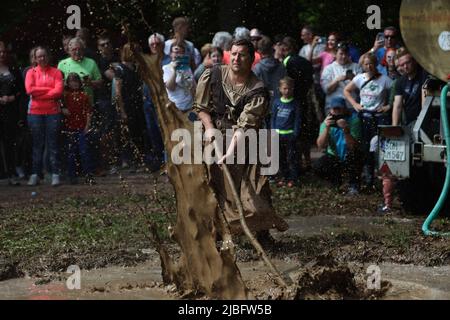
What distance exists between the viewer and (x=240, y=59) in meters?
10.1

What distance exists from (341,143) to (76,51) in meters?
4.18

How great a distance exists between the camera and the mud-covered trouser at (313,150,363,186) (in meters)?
14.2

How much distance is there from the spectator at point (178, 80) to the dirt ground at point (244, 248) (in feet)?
5.16

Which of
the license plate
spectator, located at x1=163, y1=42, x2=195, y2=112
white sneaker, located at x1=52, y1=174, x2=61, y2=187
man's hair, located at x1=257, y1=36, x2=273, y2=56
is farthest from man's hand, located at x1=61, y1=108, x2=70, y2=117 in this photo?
the license plate

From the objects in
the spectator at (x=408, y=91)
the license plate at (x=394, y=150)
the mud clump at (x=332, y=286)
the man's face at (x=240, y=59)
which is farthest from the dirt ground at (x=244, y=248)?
the man's face at (x=240, y=59)

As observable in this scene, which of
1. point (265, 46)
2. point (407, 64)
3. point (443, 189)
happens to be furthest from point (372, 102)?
point (443, 189)

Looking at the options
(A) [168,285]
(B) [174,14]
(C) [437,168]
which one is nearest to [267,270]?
(A) [168,285]

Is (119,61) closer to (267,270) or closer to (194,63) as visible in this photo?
(194,63)

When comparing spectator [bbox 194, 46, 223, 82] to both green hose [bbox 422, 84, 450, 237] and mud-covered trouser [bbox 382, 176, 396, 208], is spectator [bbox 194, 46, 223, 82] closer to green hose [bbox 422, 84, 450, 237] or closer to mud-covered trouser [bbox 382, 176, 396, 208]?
mud-covered trouser [bbox 382, 176, 396, 208]

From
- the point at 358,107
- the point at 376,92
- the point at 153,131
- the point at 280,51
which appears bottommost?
the point at 153,131

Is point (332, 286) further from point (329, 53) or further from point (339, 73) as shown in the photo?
point (329, 53)

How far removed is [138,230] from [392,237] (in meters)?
2.71

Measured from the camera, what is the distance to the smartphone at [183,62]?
15430mm

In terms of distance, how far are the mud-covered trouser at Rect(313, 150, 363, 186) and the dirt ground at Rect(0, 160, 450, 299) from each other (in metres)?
0.22
